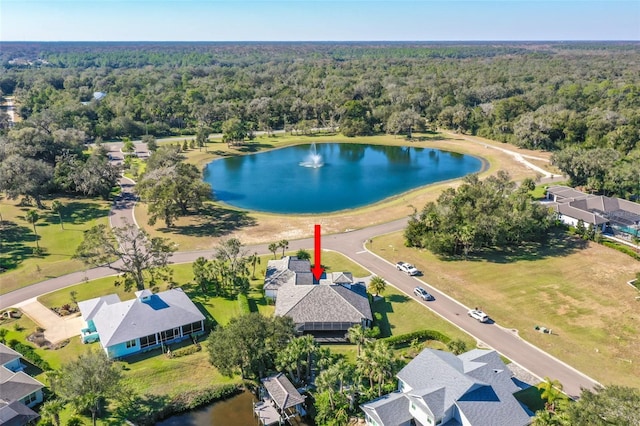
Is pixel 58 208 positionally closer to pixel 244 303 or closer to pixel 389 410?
pixel 244 303

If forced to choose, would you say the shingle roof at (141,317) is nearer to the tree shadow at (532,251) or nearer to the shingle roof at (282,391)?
the shingle roof at (282,391)

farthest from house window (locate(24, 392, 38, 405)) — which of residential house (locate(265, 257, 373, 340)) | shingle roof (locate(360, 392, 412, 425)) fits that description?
shingle roof (locate(360, 392, 412, 425))

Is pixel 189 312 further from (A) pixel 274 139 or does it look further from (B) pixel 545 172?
(A) pixel 274 139

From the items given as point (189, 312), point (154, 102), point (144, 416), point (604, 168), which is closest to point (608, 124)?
point (604, 168)

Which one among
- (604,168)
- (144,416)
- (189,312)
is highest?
(604,168)

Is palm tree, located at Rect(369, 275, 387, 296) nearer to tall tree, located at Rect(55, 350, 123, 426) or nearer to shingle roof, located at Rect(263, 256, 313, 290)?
shingle roof, located at Rect(263, 256, 313, 290)

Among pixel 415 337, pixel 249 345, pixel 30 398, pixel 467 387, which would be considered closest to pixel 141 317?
pixel 30 398
